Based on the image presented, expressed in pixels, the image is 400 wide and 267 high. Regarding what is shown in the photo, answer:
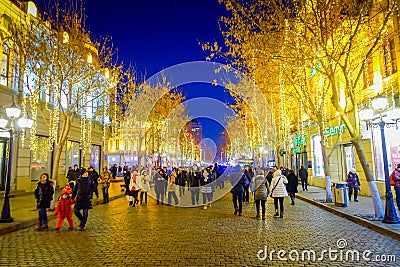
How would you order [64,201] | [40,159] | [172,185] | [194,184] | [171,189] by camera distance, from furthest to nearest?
[40,159]
[194,184]
[172,185]
[171,189]
[64,201]

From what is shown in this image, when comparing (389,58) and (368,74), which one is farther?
(368,74)

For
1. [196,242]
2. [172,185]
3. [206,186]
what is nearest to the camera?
[196,242]

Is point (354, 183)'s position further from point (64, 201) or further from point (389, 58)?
point (64, 201)

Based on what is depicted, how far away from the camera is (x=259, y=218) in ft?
38.9

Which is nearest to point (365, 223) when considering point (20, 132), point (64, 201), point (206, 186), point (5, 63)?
point (206, 186)

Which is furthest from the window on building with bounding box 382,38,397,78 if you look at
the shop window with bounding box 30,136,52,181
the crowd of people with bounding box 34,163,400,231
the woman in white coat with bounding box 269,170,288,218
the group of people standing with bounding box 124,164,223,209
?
the shop window with bounding box 30,136,52,181

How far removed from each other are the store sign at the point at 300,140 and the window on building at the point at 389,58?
12932 mm

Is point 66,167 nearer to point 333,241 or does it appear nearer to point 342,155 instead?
point 342,155

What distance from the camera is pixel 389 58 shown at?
16.5 metres

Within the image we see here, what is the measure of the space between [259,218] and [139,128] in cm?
2434

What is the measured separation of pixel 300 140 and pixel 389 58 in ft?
49.8

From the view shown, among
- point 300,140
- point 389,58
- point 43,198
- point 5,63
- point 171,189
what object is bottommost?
point 171,189

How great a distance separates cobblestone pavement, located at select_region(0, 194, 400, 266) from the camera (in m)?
6.58

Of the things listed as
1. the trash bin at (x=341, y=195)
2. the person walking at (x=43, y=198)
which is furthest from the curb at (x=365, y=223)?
the person walking at (x=43, y=198)
